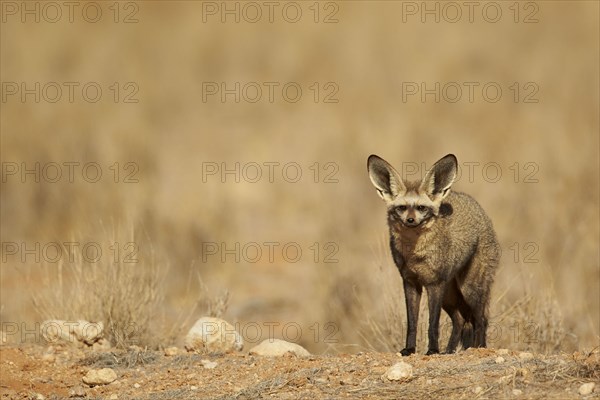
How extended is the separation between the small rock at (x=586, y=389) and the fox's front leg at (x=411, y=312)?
1.74 metres

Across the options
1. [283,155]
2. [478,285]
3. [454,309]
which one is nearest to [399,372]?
[478,285]

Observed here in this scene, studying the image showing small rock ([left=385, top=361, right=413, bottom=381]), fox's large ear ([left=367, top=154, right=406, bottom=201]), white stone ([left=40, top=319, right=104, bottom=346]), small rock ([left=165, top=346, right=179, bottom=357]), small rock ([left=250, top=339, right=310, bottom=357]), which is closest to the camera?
small rock ([left=385, top=361, right=413, bottom=381])

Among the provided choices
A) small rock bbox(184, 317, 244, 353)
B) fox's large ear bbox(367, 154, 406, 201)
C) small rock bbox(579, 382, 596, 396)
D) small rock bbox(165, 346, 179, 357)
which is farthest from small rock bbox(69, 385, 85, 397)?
small rock bbox(579, 382, 596, 396)

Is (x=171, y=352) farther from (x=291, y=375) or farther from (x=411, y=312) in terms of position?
(x=411, y=312)

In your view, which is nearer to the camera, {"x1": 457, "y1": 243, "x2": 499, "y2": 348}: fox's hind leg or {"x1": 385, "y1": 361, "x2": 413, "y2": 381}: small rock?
{"x1": 385, "y1": 361, "x2": 413, "y2": 381}: small rock

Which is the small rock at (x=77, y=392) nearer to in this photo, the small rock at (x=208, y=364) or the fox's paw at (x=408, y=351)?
the small rock at (x=208, y=364)

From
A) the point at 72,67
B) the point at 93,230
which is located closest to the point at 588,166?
the point at 93,230

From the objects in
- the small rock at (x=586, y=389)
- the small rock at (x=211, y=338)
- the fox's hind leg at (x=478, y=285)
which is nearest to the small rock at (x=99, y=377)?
the small rock at (x=211, y=338)

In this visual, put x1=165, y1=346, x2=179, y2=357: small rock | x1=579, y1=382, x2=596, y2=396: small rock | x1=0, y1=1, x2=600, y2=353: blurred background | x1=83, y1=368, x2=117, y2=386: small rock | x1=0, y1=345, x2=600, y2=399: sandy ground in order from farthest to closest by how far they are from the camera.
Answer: x1=0, y1=1, x2=600, y2=353: blurred background → x1=165, y1=346, x2=179, y2=357: small rock → x1=83, y1=368, x2=117, y2=386: small rock → x1=0, y1=345, x2=600, y2=399: sandy ground → x1=579, y1=382, x2=596, y2=396: small rock

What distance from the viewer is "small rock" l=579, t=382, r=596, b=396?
18.3 ft

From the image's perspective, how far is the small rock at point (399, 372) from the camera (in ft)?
20.0

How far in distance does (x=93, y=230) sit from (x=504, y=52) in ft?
48.7

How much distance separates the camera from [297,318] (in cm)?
1270

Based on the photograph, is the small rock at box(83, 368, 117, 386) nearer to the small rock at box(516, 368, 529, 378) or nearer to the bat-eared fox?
the bat-eared fox
